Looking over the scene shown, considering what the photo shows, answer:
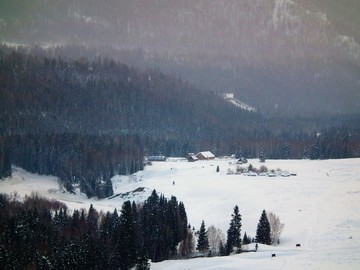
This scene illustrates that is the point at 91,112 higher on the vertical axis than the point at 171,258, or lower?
higher

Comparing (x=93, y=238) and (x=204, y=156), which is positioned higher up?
(x=204, y=156)

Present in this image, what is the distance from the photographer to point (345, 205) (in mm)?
79375

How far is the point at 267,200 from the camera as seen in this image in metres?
90.2

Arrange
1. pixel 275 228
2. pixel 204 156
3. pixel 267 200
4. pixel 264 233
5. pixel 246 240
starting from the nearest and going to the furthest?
pixel 264 233 < pixel 246 240 < pixel 275 228 < pixel 267 200 < pixel 204 156

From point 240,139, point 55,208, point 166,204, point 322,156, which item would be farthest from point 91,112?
point 166,204

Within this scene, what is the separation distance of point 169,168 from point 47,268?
76.2 metres

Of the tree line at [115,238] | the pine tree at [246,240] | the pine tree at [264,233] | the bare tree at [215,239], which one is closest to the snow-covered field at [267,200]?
the pine tree at [264,233]

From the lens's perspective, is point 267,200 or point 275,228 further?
point 267,200

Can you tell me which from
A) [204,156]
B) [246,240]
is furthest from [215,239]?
[204,156]

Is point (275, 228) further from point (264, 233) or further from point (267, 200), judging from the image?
point (267, 200)

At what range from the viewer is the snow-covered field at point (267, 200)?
5447 centimetres

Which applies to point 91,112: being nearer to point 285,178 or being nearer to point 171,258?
point 285,178

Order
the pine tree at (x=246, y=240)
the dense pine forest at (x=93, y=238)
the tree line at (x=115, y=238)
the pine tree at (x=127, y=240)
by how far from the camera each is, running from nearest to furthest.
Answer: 1. the dense pine forest at (x=93, y=238)
2. the tree line at (x=115, y=238)
3. the pine tree at (x=127, y=240)
4. the pine tree at (x=246, y=240)

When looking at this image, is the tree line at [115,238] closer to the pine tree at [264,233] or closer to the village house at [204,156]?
the pine tree at [264,233]
